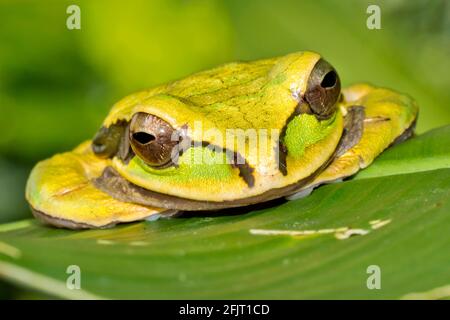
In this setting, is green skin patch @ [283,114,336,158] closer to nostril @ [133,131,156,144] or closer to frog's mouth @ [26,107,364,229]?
frog's mouth @ [26,107,364,229]

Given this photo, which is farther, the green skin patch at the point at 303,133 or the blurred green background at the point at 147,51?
the blurred green background at the point at 147,51

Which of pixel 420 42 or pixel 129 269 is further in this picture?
pixel 420 42

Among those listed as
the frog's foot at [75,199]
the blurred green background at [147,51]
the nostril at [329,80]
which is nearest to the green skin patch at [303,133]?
the nostril at [329,80]

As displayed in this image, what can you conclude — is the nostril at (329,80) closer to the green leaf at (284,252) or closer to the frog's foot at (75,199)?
the green leaf at (284,252)

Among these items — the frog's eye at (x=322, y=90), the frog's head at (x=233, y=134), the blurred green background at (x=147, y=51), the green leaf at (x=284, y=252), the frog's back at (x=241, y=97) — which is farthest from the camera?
the blurred green background at (x=147, y=51)

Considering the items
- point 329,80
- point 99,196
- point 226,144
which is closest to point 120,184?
point 99,196

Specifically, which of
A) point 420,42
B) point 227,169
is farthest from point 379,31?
point 227,169

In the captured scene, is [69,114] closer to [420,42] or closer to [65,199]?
[65,199]

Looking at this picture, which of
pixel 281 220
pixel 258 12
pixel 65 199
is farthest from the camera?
pixel 258 12
